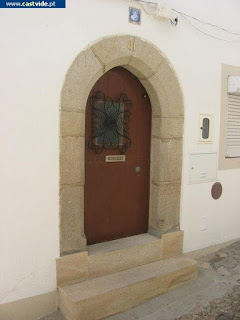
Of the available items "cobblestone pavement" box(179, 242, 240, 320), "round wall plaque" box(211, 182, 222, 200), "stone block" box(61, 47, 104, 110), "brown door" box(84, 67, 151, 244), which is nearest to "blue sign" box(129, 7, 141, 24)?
"brown door" box(84, 67, 151, 244)

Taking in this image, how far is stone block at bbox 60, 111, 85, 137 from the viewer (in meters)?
3.23

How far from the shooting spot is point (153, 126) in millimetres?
4098

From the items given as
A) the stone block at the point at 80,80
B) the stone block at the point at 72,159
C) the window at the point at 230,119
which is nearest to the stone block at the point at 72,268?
the stone block at the point at 72,159

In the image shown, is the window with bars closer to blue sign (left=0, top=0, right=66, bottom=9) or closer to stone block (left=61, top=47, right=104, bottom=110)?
stone block (left=61, top=47, right=104, bottom=110)

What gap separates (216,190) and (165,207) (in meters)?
0.99

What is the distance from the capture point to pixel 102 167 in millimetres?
3848

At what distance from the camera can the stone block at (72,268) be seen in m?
3.34

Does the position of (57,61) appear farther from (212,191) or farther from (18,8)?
(212,191)

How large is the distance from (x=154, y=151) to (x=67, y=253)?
163 centimetres

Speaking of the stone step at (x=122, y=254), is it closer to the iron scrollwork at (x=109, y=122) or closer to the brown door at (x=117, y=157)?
the brown door at (x=117, y=157)

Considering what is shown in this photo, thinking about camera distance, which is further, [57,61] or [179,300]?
[179,300]

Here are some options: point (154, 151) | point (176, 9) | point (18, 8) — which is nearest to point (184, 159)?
point (154, 151)

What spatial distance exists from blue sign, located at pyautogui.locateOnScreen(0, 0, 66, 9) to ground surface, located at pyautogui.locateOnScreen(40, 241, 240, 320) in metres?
2.99

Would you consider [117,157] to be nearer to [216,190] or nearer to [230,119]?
[216,190]
